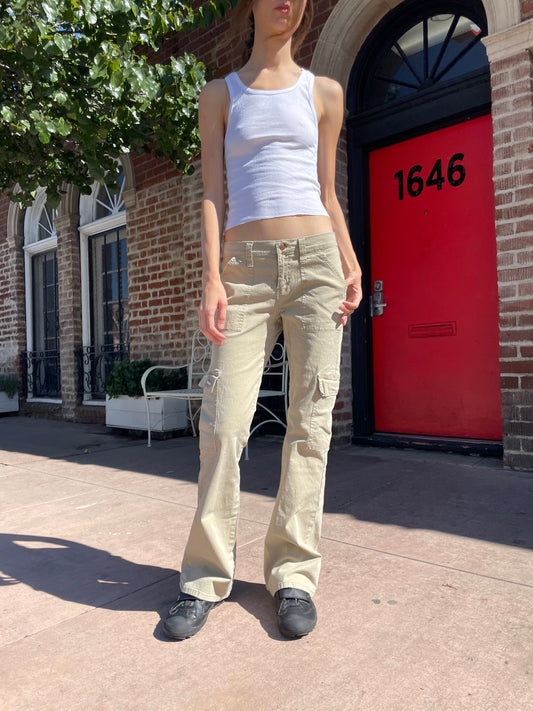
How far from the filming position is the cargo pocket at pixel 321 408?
1.84m

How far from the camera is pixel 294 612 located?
1.76 m

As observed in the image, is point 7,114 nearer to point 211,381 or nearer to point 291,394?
point 211,381

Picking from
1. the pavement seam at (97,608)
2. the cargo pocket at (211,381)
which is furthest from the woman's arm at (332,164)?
the pavement seam at (97,608)

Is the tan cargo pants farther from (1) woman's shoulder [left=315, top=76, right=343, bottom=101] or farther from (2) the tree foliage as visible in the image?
(2) the tree foliage

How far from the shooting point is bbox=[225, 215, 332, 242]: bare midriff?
182 centimetres

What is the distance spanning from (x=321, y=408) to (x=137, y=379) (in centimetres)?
445

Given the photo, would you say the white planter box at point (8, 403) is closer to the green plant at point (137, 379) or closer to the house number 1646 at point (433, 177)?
the green plant at point (137, 379)

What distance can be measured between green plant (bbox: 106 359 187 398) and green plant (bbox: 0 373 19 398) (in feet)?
11.5

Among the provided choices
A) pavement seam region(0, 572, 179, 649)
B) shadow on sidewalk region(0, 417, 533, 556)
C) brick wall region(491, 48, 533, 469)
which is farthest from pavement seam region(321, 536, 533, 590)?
brick wall region(491, 48, 533, 469)

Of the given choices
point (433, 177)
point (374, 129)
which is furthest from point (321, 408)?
point (374, 129)

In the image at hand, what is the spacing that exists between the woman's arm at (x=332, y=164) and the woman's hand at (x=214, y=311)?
406 millimetres

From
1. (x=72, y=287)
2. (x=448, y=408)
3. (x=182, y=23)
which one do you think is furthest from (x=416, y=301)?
(x=72, y=287)

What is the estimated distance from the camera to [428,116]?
4.44 metres

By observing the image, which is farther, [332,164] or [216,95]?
[332,164]
